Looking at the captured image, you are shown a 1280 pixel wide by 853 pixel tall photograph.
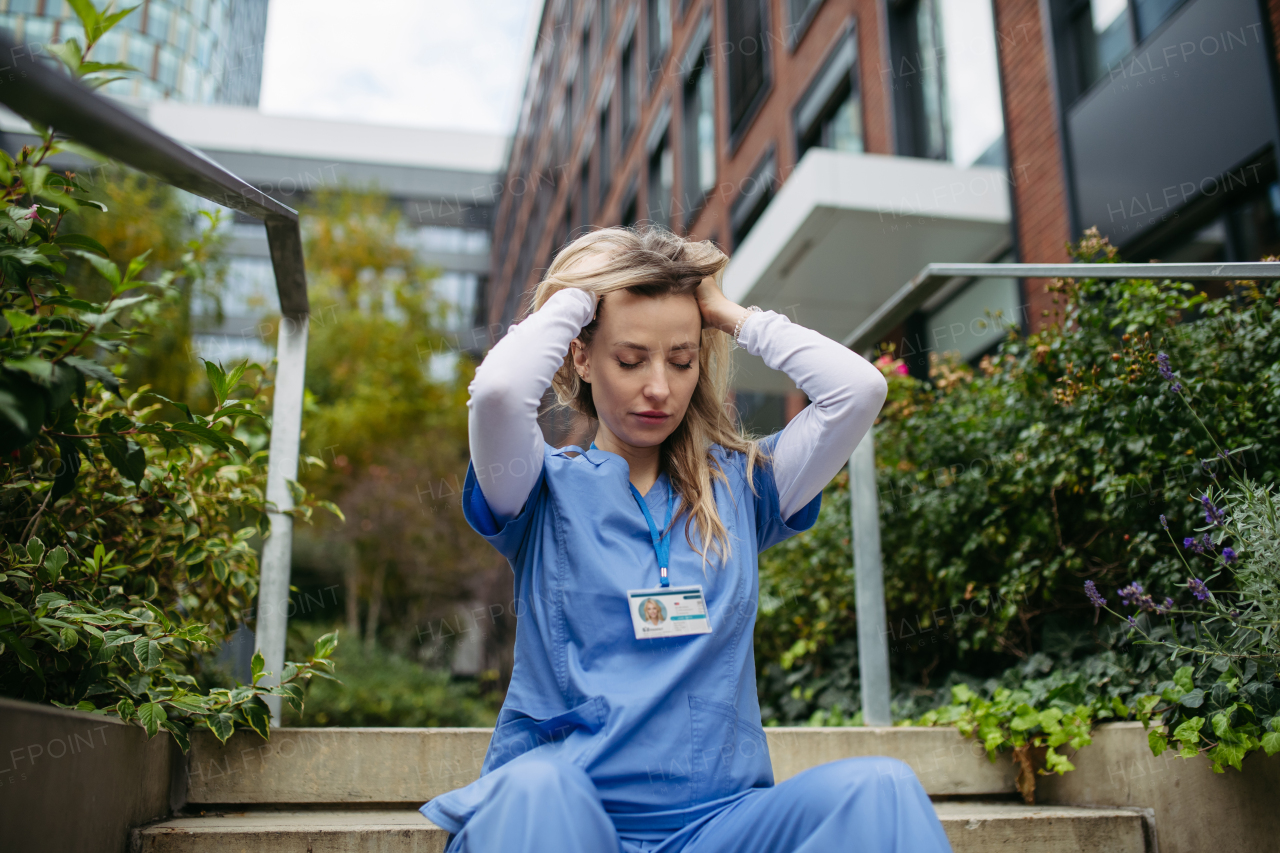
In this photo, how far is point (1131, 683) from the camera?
7.95ft

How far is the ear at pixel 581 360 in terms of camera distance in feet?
5.81

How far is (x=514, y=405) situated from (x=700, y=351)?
0.54 meters

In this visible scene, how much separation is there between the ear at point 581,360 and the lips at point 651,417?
18cm

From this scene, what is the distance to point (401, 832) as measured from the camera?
1988mm

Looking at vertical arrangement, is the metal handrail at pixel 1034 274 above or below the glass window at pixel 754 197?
below

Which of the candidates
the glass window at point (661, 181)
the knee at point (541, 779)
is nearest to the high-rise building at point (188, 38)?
the glass window at point (661, 181)

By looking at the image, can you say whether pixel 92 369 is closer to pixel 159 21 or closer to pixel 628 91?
pixel 628 91

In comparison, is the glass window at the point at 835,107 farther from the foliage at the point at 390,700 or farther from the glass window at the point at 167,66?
the glass window at the point at 167,66

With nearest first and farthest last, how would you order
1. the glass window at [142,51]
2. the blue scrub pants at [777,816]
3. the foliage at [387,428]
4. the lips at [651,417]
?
the blue scrub pants at [777,816]
the lips at [651,417]
the foliage at [387,428]
the glass window at [142,51]

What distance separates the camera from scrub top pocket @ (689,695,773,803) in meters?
1.35

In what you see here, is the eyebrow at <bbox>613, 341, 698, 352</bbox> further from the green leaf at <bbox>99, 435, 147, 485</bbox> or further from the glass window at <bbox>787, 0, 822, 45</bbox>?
the glass window at <bbox>787, 0, 822, 45</bbox>

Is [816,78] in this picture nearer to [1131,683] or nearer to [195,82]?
[1131,683]

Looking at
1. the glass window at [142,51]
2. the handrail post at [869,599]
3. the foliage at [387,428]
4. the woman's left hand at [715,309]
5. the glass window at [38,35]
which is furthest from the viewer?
the glass window at [142,51]

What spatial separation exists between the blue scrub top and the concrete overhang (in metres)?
4.41
